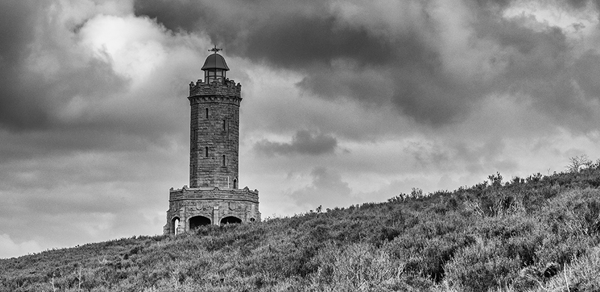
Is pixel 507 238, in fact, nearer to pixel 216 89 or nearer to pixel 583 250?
pixel 583 250

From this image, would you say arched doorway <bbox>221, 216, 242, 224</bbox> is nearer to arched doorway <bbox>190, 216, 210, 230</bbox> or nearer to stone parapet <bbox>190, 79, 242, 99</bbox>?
arched doorway <bbox>190, 216, 210, 230</bbox>

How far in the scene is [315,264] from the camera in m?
16.6

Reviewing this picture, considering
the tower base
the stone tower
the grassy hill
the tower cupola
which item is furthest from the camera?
the tower cupola

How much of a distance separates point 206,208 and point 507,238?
53.0 meters

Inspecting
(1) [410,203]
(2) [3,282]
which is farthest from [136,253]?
(1) [410,203]

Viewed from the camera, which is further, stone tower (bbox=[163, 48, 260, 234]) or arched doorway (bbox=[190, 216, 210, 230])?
stone tower (bbox=[163, 48, 260, 234])

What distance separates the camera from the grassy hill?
39.8 feet

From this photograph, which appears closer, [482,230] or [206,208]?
[482,230]

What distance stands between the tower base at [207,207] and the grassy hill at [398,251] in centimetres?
3578

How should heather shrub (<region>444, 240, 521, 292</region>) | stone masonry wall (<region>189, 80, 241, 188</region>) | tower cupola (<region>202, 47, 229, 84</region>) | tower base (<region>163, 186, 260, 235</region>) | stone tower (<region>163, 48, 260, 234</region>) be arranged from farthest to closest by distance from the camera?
tower cupola (<region>202, 47, 229, 84</region>) → stone masonry wall (<region>189, 80, 241, 188</region>) → stone tower (<region>163, 48, 260, 234</region>) → tower base (<region>163, 186, 260, 235</region>) → heather shrub (<region>444, 240, 521, 292</region>)

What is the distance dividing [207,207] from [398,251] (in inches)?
2012

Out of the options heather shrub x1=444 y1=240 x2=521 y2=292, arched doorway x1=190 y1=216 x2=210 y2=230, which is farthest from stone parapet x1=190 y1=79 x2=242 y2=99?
heather shrub x1=444 y1=240 x2=521 y2=292

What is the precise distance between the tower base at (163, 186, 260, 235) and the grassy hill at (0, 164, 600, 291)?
35.8 m

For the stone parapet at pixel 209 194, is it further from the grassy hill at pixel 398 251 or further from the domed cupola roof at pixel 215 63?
the grassy hill at pixel 398 251
